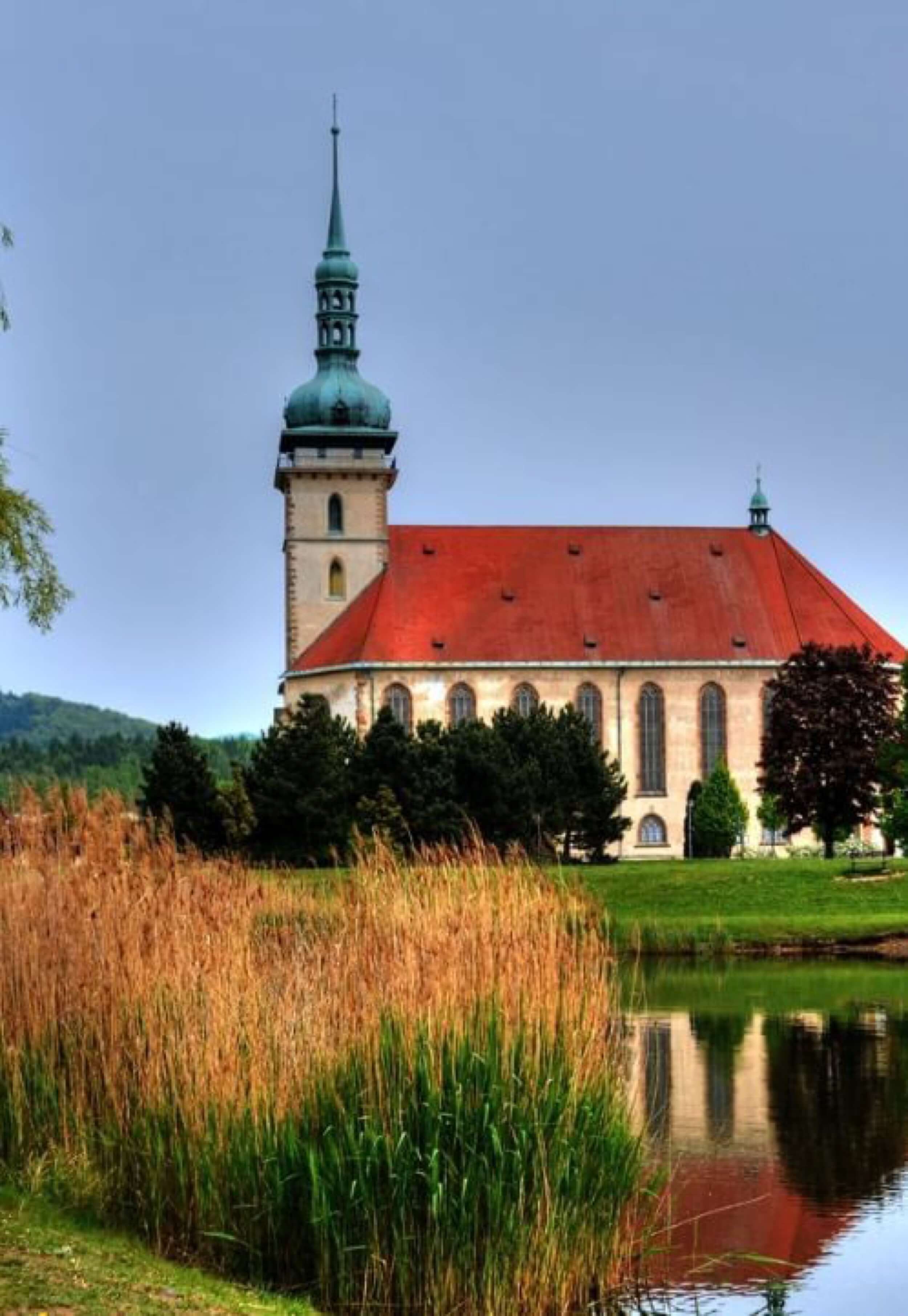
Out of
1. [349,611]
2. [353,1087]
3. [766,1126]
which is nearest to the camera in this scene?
[353,1087]

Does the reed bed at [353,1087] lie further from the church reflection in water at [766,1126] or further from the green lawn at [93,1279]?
the church reflection in water at [766,1126]

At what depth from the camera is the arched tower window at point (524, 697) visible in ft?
265

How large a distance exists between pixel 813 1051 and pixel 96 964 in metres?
14.5

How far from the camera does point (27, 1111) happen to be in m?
15.6

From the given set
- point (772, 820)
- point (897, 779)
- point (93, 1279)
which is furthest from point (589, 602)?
point (93, 1279)

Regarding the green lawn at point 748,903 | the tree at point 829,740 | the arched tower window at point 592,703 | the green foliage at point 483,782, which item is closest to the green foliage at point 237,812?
the green foliage at point 483,782

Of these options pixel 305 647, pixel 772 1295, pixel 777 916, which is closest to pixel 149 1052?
pixel 772 1295

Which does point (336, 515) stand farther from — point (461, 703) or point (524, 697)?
point (524, 697)

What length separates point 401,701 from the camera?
79438 mm

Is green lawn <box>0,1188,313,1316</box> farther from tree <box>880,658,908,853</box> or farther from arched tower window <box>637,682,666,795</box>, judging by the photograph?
arched tower window <box>637,682,666,795</box>

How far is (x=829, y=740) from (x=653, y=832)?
18.1 m

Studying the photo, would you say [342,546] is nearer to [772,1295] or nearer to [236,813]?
[236,813]

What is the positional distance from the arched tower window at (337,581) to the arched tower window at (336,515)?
1.13m

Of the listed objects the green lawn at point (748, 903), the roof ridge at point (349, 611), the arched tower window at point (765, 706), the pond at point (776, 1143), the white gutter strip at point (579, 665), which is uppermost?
the roof ridge at point (349, 611)
